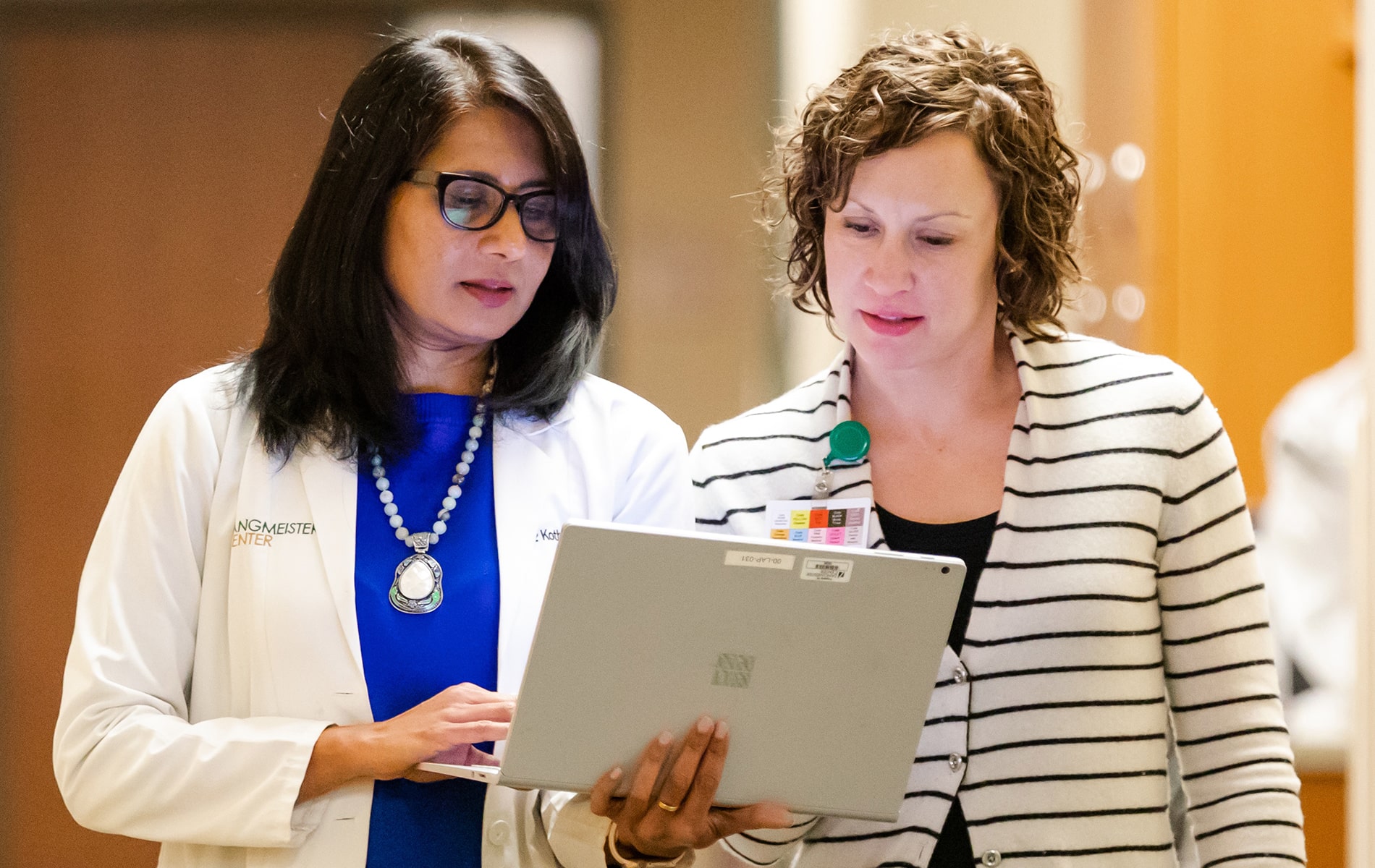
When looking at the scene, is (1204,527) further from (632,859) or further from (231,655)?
(231,655)

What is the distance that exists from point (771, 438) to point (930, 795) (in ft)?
1.42

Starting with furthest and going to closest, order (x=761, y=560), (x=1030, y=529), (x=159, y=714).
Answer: (x=1030, y=529)
(x=159, y=714)
(x=761, y=560)

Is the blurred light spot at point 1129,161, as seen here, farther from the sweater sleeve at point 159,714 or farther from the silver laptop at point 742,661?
the sweater sleeve at point 159,714

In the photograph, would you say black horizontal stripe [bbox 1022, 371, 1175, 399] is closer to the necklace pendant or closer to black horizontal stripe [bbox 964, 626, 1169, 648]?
black horizontal stripe [bbox 964, 626, 1169, 648]

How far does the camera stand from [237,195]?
2477mm

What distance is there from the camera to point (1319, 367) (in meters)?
2.87

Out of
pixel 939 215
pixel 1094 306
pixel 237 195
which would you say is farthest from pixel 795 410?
pixel 1094 306

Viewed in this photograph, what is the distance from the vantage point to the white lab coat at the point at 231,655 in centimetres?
124

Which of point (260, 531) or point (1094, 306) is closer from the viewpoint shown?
point (260, 531)

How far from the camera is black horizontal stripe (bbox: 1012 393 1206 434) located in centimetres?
137

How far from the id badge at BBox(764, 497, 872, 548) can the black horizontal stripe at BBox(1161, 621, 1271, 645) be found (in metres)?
0.34

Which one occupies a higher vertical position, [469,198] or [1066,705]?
[469,198]

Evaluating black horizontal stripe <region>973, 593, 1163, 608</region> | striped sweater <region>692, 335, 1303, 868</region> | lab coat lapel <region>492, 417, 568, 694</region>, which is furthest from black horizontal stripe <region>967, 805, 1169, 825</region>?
lab coat lapel <region>492, 417, 568, 694</region>

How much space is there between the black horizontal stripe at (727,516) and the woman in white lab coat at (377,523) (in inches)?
2.7
